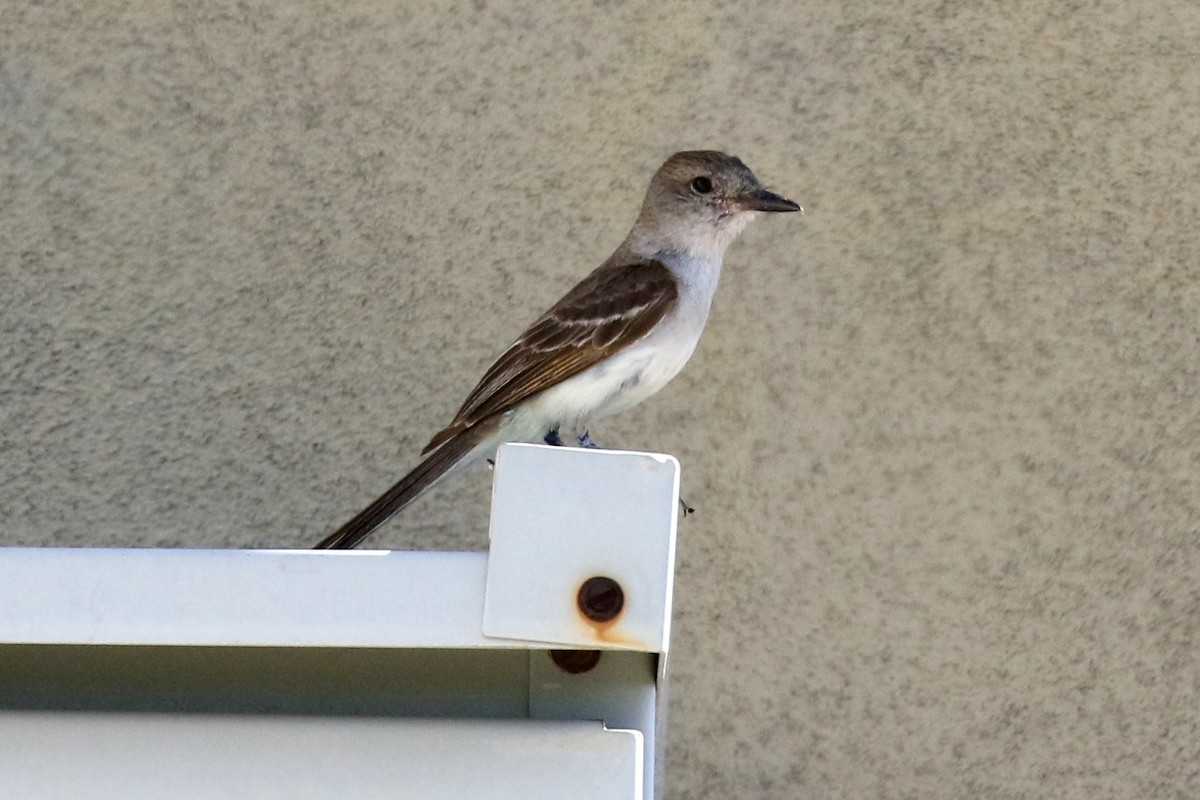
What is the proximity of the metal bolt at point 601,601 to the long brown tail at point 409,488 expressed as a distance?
1.14m

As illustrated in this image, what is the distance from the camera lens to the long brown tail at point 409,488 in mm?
2895

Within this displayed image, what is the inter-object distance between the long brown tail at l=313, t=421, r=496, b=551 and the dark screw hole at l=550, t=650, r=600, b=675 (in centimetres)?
93

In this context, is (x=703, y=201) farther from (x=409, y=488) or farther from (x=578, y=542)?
(x=578, y=542)

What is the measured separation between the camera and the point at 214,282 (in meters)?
3.80

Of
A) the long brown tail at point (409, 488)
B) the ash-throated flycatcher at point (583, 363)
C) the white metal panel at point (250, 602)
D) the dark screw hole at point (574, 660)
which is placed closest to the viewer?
the white metal panel at point (250, 602)

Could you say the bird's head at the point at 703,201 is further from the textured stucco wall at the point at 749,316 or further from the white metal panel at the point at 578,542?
the white metal panel at the point at 578,542

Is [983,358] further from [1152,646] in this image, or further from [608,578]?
[608,578]

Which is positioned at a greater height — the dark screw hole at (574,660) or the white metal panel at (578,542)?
the white metal panel at (578,542)

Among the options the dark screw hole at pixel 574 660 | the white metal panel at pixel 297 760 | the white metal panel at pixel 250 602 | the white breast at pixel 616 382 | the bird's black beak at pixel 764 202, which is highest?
the bird's black beak at pixel 764 202

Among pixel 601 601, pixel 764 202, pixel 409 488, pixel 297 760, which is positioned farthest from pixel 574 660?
pixel 764 202

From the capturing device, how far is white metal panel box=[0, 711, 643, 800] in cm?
173

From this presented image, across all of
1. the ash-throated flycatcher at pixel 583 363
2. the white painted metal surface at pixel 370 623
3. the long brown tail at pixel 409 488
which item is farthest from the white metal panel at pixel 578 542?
the ash-throated flycatcher at pixel 583 363

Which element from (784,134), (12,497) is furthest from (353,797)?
(784,134)

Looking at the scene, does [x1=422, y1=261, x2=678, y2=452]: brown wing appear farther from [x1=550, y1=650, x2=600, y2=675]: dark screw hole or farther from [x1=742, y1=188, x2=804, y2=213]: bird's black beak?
[x1=550, y1=650, x2=600, y2=675]: dark screw hole
